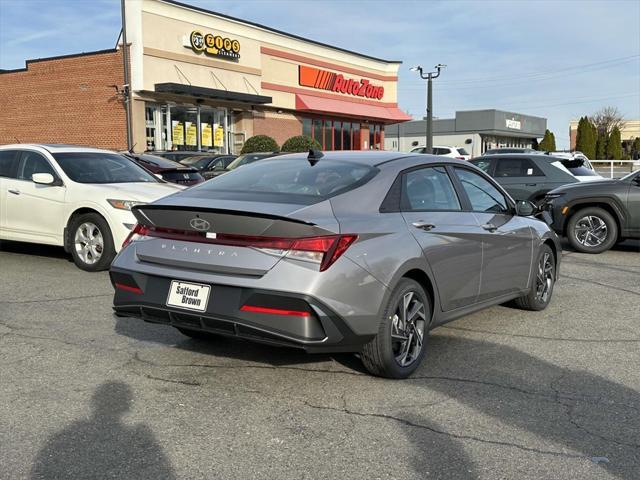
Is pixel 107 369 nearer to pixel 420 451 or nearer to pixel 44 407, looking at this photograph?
pixel 44 407

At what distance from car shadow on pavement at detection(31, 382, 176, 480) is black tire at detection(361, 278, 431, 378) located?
4.90 feet

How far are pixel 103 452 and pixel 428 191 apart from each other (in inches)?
118

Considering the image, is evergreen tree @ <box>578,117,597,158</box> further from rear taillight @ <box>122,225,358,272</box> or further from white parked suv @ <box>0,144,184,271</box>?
rear taillight @ <box>122,225,358,272</box>

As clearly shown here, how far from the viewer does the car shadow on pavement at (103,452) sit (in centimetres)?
318

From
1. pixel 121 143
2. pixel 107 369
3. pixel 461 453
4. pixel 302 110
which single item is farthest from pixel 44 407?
pixel 302 110

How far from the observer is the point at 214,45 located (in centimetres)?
3053

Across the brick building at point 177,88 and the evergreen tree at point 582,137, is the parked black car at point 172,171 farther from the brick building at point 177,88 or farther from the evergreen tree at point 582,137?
the evergreen tree at point 582,137

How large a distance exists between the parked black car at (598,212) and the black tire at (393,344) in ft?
23.6

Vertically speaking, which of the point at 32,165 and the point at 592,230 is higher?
the point at 32,165

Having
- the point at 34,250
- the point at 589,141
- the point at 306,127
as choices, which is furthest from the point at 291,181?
the point at 589,141

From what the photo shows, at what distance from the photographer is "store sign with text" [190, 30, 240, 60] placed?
29.4 metres

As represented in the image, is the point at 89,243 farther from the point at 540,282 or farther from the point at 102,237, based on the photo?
the point at 540,282

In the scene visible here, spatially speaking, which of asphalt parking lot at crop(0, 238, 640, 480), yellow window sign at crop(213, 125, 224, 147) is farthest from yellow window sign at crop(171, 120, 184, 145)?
asphalt parking lot at crop(0, 238, 640, 480)

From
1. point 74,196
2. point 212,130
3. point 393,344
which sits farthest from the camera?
point 212,130
